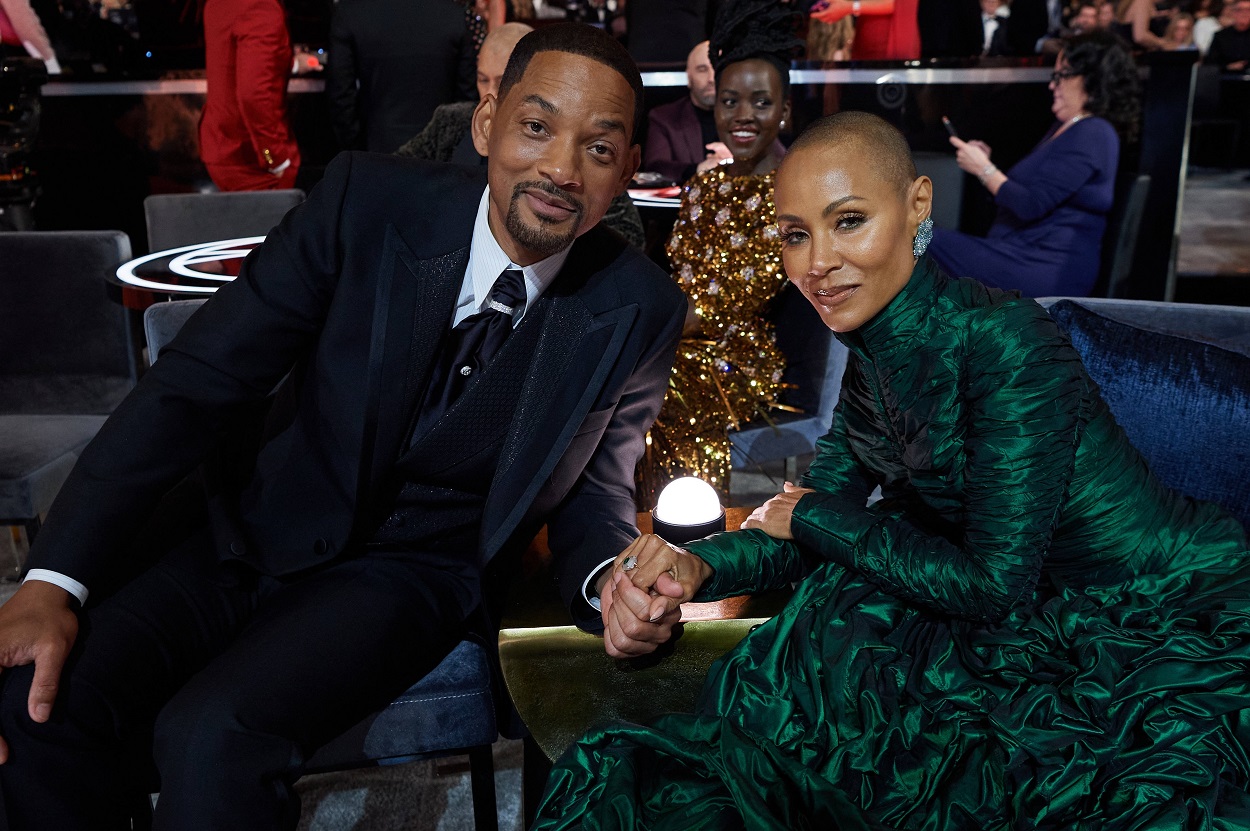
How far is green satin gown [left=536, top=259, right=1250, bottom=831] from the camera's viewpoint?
1.21 m

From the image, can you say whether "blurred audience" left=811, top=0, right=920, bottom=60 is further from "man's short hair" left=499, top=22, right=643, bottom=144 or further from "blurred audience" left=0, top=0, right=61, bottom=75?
"man's short hair" left=499, top=22, right=643, bottom=144

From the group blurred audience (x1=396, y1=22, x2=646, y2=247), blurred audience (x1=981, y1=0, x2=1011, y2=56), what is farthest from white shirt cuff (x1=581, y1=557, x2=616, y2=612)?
blurred audience (x1=981, y1=0, x2=1011, y2=56)

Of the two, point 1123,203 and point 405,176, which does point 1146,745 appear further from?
point 1123,203

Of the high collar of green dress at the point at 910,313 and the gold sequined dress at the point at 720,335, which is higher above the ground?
the high collar of green dress at the point at 910,313

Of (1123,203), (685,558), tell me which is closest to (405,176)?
(685,558)

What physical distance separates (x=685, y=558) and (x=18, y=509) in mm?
2035

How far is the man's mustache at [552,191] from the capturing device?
1.67m

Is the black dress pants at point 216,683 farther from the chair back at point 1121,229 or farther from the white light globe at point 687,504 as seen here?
the chair back at point 1121,229

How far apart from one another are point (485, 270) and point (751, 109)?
1.47 metres

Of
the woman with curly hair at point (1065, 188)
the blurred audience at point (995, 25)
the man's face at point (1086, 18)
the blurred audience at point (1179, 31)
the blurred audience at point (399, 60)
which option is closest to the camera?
the woman with curly hair at point (1065, 188)

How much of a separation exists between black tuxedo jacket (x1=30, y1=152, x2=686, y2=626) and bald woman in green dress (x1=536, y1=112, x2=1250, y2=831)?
1.05 feet

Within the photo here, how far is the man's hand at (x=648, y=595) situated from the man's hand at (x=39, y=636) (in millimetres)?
803

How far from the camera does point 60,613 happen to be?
61.0 inches

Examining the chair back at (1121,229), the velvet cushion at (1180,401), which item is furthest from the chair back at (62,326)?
the chair back at (1121,229)
